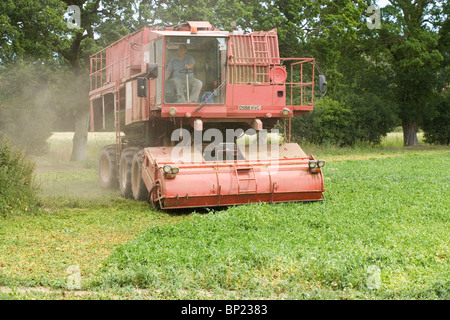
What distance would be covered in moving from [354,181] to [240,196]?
532 cm

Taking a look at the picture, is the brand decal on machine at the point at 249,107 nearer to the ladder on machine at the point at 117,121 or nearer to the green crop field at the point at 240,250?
the green crop field at the point at 240,250

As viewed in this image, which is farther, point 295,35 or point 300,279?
point 295,35

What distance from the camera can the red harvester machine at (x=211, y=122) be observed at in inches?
520

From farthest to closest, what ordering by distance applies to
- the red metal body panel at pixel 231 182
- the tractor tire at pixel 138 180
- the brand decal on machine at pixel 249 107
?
the tractor tire at pixel 138 180
the brand decal on machine at pixel 249 107
the red metal body panel at pixel 231 182

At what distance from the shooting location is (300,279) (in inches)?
286

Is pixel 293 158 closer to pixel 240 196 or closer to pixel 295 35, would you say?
pixel 240 196

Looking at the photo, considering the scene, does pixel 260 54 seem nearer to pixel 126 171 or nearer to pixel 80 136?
pixel 126 171

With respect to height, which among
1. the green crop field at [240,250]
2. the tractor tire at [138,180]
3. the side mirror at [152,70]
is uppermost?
the side mirror at [152,70]

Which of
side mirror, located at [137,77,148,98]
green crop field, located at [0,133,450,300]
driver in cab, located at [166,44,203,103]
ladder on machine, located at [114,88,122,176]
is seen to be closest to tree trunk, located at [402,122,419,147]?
ladder on machine, located at [114,88,122,176]

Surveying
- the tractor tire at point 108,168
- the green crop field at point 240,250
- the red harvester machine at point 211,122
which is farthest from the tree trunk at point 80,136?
the green crop field at point 240,250

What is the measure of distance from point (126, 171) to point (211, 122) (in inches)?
103

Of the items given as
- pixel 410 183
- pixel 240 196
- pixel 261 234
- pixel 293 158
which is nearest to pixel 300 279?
pixel 261 234

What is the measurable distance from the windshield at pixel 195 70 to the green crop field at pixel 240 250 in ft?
8.33

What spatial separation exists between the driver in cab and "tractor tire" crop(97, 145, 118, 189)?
190 inches
